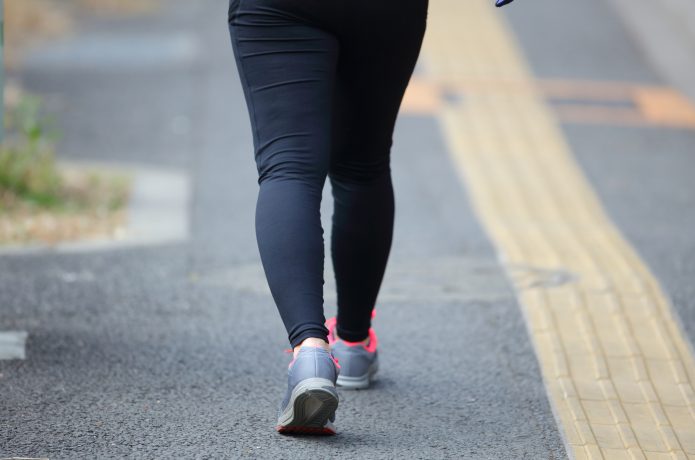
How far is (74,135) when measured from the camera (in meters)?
6.86

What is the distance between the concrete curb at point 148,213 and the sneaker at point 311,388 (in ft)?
7.58

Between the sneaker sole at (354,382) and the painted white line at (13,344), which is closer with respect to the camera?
the sneaker sole at (354,382)

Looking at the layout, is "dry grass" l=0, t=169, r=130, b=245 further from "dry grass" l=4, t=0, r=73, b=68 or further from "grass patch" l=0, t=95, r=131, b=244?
"dry grass" l=4, t=0, r=73, b=68

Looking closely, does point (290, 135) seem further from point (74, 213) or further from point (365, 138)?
point (74, 213)

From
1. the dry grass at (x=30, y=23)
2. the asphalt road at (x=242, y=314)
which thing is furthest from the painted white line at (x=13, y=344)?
the dry grass at (x=30, y=23)

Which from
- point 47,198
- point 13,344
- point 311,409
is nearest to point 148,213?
point 47,198

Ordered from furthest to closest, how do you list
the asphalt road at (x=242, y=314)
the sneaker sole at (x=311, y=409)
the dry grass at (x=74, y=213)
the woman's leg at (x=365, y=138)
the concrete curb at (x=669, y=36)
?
the concrete curb at (x=669, y=36) < the dry grass at (x=74, y=213) < the asphalt road at (x=242, y=314) < the woman's leg at (x=365, y=138) < the sneaker sole at (x=311, y=409)

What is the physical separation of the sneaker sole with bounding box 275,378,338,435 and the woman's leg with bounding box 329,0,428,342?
431 millimetres

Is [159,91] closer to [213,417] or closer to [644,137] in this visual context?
[644,137]

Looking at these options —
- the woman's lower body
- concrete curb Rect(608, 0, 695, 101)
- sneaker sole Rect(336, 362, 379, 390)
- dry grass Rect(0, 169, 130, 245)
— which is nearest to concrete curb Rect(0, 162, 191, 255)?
dry grass Rect(0, 169, 130, 245)

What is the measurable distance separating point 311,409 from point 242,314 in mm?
1361

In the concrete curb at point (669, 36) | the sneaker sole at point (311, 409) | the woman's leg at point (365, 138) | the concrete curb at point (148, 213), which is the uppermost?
the woman's leg at point (365, 138)

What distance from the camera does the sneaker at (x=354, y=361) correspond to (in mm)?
3035

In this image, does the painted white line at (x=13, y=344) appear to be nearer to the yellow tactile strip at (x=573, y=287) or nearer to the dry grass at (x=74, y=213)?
the dry grass at (x=74, y=213)
